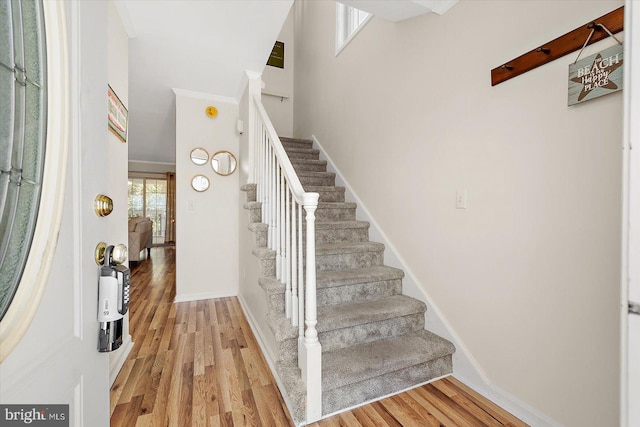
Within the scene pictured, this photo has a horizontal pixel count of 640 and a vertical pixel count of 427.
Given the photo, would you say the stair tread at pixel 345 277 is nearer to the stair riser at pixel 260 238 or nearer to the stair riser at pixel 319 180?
the stair riser at pixel 260 238

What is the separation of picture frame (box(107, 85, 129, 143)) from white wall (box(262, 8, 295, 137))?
11.0ft

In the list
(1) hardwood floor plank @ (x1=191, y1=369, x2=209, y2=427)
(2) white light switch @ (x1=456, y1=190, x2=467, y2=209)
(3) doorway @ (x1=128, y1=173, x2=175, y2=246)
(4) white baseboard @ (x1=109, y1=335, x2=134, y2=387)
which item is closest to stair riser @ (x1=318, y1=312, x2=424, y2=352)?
(1) hardwood floor plank @ (x1=191, y1=369, x2=209, y2=427)

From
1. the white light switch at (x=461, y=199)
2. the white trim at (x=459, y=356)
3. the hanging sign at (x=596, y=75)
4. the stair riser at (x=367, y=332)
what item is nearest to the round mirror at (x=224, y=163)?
the white trim at (x=459, y=356)

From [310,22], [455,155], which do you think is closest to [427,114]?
[455,155]

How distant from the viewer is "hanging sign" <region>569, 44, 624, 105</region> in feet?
3.63

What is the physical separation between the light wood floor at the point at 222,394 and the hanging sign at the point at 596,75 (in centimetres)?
162

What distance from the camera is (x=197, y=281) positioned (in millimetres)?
3295

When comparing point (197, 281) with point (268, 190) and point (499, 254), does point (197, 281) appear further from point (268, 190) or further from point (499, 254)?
point (499, 254)

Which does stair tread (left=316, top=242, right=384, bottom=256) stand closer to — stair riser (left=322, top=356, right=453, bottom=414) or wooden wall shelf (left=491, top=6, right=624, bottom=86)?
stair riser (left=322, top=356, right=453, bottom=414)

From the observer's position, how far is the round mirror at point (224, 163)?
11.0ft

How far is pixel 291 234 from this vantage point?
1842mm

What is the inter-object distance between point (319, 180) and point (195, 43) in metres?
1.77

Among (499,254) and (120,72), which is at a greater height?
(120,72)

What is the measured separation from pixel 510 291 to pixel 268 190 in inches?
67.7
